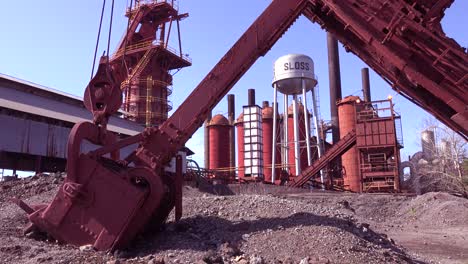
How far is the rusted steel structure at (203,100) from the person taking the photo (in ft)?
22.6

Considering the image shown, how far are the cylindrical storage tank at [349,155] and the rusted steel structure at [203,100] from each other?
20.6 metres

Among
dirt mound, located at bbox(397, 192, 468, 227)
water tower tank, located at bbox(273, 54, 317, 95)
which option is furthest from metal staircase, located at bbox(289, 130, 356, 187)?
dirt mound, located at bbox(397, 192, 468, 227)

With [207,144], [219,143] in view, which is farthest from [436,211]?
[207,144]

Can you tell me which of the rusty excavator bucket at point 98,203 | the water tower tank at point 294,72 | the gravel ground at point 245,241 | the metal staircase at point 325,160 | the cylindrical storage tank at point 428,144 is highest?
the water tower tank at point 294,72

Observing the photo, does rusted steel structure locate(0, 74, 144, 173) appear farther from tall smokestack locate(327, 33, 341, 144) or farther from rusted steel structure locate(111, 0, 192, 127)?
tall smokestack locate(327, 33, 341, 144)

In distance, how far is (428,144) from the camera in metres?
39.3

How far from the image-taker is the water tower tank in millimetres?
31906

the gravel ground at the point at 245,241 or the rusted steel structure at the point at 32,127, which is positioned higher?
the rusted steel structure at the point at 32,127

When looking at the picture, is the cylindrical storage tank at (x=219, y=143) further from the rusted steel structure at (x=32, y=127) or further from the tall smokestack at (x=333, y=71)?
the rusted steel structure at (x=32, y=127)

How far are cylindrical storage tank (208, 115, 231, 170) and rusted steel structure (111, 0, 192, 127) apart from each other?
6851mm

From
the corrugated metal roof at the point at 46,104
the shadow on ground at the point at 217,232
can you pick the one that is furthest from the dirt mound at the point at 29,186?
the corrugated metal roof at the point at 46,104

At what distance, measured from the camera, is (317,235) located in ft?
25.3

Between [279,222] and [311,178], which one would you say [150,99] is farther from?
[279,222]

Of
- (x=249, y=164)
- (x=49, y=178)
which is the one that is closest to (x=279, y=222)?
(x=49, y=178)
